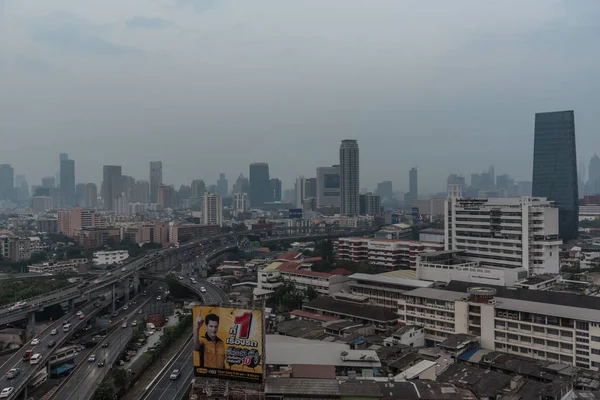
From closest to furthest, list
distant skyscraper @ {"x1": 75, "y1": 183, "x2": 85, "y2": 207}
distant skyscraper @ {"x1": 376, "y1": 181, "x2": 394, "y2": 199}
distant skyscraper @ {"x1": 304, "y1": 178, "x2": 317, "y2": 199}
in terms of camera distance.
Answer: distant skyscraper @ {"x1": 304, "y1": 178, "x2": 317, "y2": 199}, distant skyscraper @ {"x1": 75, "y1": 183, "x2": 85, "y2": 207}, distant skyscraper @ {"x1": 376, "y1": 181, "x2": 394, "y2": 199}

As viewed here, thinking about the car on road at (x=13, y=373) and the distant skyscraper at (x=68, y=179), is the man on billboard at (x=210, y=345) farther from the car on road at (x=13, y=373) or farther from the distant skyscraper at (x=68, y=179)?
the distant skyscraper at (x=68, y=179)

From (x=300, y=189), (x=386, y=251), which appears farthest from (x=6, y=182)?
(x=386, y=251)

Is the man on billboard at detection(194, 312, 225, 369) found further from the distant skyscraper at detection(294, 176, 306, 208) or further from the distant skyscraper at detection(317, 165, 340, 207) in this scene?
the distant skyscraper at detection(294, 176, 306, 208)

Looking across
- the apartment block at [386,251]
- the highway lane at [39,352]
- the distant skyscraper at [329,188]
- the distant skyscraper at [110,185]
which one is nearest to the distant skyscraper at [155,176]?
the distant skyscraper at [110,185]

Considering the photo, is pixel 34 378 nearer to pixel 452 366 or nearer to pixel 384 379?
pixel 384 379

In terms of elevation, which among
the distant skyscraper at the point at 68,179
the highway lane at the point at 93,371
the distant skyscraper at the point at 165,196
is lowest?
the highway lane at the point at 93,371

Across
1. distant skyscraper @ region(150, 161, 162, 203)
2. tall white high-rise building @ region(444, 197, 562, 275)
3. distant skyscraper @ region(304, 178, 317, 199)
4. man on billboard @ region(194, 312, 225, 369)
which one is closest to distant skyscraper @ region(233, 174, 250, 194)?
distant skyscraper @ region(150, 161, 162, 203)
